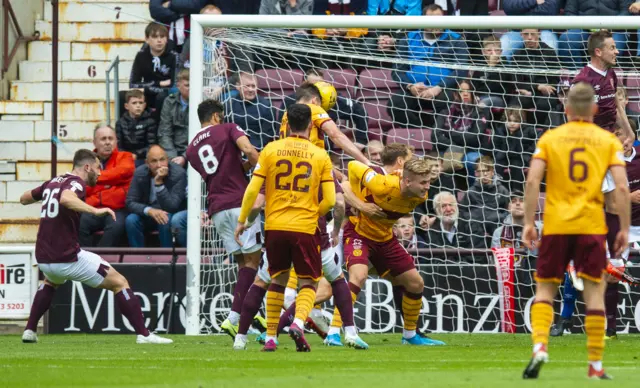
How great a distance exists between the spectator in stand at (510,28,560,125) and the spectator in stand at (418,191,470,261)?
150 centimetres

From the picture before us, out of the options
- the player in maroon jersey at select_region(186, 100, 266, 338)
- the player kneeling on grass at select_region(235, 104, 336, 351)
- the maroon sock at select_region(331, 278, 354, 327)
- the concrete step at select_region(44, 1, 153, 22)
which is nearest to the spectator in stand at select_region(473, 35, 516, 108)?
the player in maroon jersey at select_region(186, 100, 266, 338)

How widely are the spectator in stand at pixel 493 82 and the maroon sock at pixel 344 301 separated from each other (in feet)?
16.2

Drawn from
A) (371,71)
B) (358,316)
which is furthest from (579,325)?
(371,71)

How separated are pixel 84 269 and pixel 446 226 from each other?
4.78 m

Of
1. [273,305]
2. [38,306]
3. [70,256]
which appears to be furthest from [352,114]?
[273,305]

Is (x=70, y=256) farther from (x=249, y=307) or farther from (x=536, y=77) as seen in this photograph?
(x=536, y=77)

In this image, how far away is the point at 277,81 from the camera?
15.6 meters

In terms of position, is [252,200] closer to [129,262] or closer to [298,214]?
[298,214]

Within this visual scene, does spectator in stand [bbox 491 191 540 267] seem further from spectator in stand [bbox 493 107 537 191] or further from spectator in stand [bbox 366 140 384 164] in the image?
spectator in stand [bbox 366 140 384 164]

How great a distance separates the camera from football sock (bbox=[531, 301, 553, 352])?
23.9ft

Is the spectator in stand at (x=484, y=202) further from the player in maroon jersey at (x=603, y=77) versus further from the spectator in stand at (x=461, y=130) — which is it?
the player in maroon jersey at (x=603, y=77)

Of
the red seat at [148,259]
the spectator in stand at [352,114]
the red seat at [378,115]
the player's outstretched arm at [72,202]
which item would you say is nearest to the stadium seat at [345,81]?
the red seat at [378,115]

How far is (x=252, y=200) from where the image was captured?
982 centimetres

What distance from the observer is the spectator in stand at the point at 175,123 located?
16438mm
